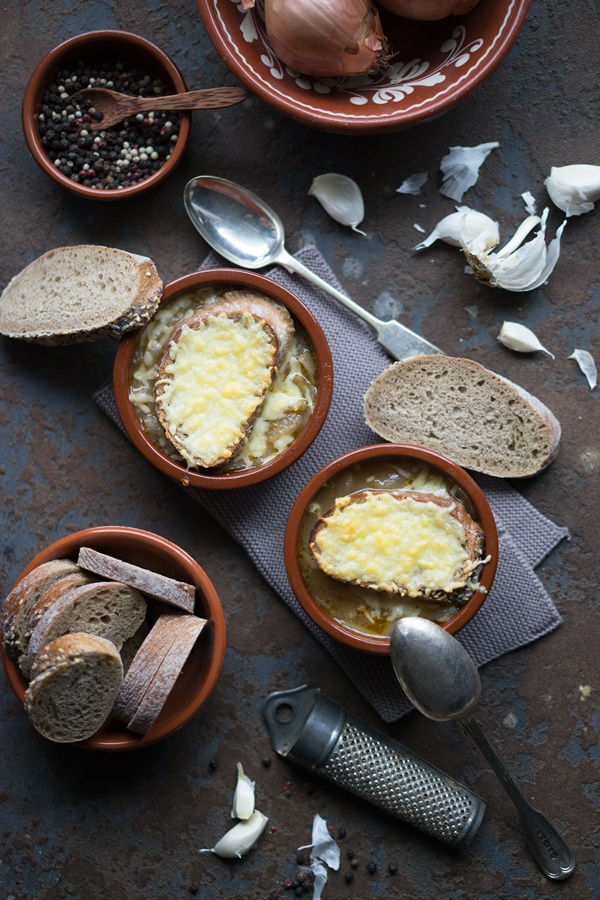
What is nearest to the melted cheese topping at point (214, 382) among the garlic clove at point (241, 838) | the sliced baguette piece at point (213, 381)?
the sliced baguette piece at point (213, 381)

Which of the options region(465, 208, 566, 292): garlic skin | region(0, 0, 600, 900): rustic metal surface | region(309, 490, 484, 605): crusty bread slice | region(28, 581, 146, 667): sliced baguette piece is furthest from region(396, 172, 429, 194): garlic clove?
region(28, 581, 146, 667): sliced baguette piece

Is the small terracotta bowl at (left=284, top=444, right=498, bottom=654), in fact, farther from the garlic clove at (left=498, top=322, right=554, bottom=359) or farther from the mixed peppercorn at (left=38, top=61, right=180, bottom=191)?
the mixed peppercorn at (left=38, top=61, right=180, bottom=191)

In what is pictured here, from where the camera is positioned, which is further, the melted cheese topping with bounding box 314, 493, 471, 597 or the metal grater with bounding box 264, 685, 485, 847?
the metal grater with bounding box 264, 685, 485, 847

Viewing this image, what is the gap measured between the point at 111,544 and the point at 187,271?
0.85 metres

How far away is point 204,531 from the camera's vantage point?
235cm

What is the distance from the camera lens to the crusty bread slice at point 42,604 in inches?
79.0

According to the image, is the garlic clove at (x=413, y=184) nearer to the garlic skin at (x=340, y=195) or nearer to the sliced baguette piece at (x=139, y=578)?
the garlic skin at (x=340, y=195)

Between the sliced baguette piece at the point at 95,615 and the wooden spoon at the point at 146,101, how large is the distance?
4.39 feet

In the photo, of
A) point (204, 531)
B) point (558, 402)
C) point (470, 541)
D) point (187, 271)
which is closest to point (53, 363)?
point (187, 271)

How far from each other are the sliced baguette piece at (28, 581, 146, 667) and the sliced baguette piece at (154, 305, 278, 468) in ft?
1.29

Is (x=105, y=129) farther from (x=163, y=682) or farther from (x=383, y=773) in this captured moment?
(x=383, y=773)

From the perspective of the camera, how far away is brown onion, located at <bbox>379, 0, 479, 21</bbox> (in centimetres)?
205

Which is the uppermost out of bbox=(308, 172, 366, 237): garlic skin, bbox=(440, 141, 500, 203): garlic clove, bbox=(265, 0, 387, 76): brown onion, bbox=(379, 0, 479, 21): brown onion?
bbox=(265, 0, 387, 76): brown onion

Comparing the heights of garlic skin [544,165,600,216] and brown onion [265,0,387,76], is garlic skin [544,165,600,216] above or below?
below
